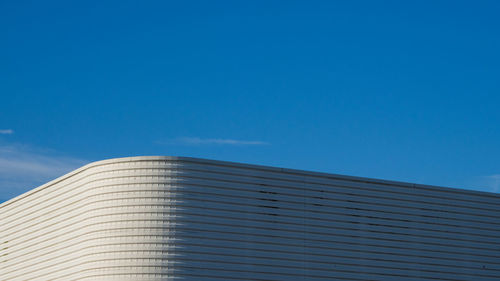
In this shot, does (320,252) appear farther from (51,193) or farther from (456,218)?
(51,193)

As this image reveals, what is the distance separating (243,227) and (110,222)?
31.8 feet

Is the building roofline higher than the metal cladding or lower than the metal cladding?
higher

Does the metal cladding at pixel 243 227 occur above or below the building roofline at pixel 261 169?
below

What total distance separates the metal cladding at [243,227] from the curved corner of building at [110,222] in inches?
3.1

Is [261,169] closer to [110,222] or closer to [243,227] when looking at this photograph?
[243,227]

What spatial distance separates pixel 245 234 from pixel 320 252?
6.15 m

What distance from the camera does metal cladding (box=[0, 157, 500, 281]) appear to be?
59.2 metres

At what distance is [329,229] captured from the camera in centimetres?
6322

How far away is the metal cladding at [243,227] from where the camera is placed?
59188 millimetres

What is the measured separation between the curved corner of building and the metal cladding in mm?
78

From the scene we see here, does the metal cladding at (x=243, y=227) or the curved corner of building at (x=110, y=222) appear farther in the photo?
the metal cladding at (x=243, y=227)

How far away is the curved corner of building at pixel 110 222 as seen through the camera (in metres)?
58.6

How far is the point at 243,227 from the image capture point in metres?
60.7

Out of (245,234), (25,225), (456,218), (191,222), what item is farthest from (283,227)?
(25,225)
